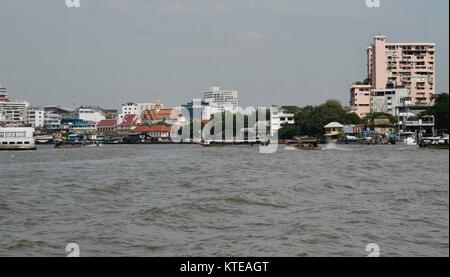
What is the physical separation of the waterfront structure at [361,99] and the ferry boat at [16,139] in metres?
23.6

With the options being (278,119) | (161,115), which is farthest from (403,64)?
(161,115)

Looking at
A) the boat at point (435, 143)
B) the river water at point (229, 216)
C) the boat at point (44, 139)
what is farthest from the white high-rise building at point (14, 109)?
the river water at point (229, 216)

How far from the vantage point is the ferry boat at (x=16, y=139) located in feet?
110

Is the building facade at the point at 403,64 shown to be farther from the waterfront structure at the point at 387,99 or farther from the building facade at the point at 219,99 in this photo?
the building facade at the point at 219,99

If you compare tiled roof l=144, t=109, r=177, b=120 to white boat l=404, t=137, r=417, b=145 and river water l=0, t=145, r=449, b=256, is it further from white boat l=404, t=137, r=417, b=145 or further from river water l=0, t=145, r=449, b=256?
river water l=0, t=145, r=449, b=256

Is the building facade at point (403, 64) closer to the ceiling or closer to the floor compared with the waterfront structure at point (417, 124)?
closer to the ceiling

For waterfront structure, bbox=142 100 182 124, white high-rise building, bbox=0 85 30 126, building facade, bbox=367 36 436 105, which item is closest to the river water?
building facade, bbox=367 36 436 105

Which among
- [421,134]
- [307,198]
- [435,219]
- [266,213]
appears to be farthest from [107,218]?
[421,134]

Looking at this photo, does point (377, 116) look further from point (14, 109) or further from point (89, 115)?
point (14, 109)

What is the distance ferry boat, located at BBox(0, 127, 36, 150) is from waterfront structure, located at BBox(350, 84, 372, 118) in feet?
77.5

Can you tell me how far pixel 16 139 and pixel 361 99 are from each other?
2533cm

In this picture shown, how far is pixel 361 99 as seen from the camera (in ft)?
160
